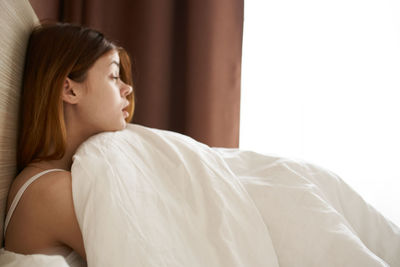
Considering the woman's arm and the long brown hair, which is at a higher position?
the long brown hair

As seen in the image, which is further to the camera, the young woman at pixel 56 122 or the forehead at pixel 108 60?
the forehead at pixel 108 60

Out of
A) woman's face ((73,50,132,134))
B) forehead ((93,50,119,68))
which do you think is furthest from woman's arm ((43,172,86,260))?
forehead ((93,50,119,68))

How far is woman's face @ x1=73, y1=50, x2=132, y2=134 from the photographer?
980mm

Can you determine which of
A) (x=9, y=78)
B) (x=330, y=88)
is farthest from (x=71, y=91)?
(x=330, y=88)

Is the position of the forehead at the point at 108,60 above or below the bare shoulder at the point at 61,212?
above

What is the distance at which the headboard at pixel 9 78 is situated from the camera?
671 mm

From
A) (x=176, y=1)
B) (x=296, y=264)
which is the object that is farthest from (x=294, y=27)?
(x=296, y=264)

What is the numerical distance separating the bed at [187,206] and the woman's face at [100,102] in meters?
0.11

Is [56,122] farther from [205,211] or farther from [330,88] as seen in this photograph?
[330,88]

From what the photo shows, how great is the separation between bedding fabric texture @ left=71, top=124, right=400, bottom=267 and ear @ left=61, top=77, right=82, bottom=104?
7.5 inches

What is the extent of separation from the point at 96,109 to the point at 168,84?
88cm

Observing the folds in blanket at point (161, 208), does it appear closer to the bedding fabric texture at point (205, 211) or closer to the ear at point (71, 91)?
the bedding fabric texture at point (205, 211)

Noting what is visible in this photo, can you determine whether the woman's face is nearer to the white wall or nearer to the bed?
the bed

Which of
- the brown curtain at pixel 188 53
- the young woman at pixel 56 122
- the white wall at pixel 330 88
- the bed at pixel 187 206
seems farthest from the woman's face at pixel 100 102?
the white wall at pixel 330 88
